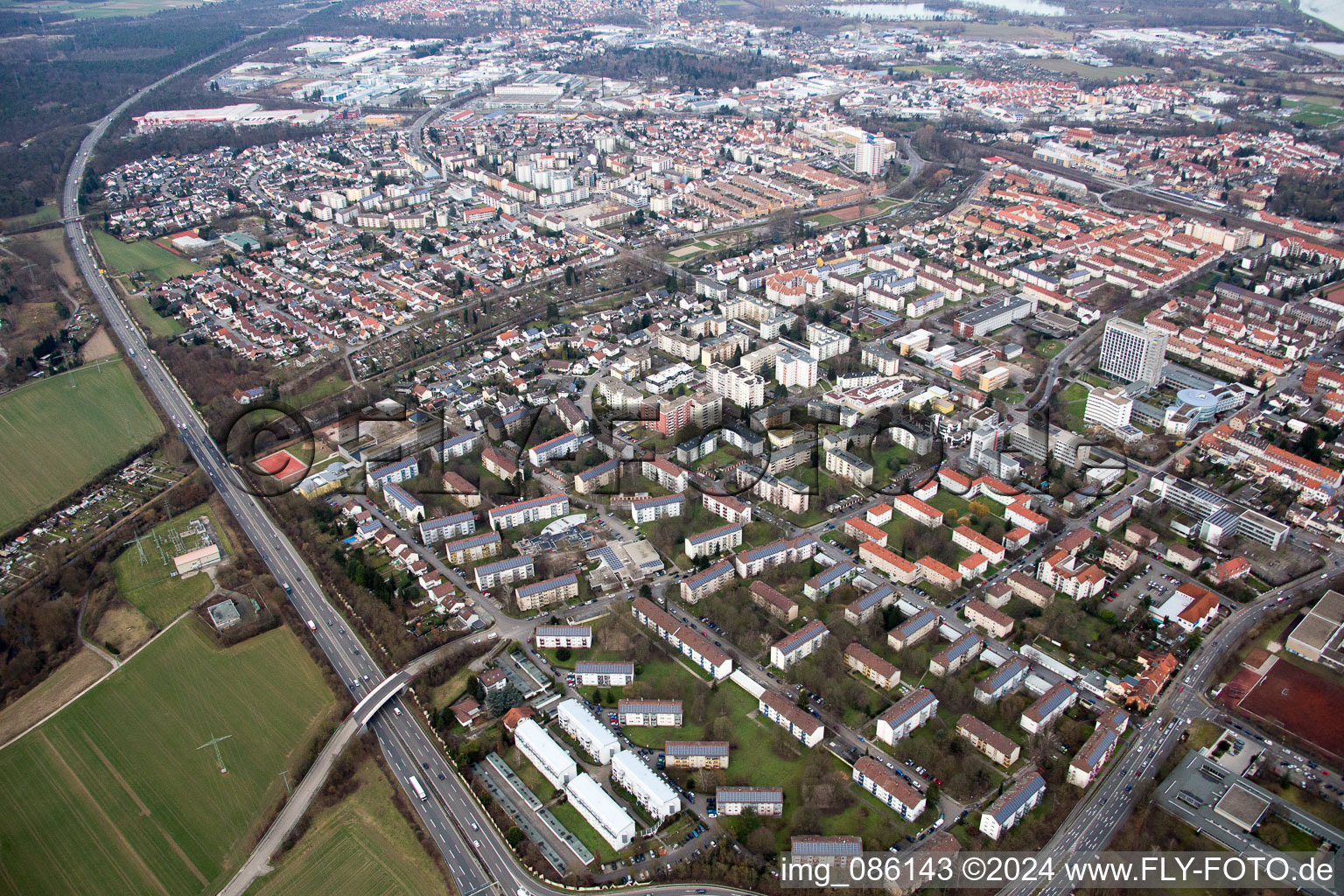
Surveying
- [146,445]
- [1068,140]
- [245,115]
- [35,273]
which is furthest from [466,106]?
[146,445]

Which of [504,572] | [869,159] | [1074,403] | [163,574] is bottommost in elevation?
[163,574]

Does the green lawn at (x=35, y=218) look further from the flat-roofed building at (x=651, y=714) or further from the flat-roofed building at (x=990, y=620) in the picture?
the flat-roofed building at (x=990, y=620)

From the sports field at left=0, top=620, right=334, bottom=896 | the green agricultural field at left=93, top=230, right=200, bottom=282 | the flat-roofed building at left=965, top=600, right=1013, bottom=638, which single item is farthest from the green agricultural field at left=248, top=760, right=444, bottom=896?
the green agricultural field at left=93, top=230, right=200, bottom=282

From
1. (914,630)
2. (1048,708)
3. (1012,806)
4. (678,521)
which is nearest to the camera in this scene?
(1012,806)

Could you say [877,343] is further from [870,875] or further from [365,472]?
[870,875]

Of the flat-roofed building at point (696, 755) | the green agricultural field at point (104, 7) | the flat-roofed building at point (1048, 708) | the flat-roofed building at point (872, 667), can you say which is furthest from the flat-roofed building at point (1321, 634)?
the green agricultural field at point (104, 7)

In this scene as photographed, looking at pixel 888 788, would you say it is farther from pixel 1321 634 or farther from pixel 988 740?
pixel 1321 634

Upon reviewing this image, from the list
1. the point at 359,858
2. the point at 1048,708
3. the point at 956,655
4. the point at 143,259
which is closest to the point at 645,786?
the point at 359,858
